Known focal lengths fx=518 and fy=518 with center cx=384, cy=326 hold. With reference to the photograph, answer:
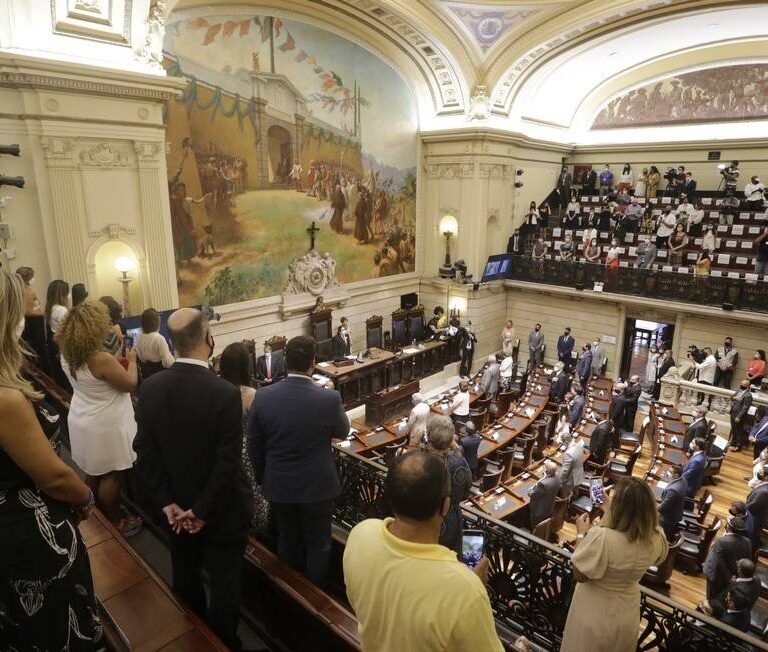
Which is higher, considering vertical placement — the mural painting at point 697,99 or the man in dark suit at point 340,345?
the mural painting at point 697,99

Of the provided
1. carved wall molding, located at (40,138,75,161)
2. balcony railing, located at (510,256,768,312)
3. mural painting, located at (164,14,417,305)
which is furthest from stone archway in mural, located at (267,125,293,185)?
balcony railing, located at (510,256,768,312)

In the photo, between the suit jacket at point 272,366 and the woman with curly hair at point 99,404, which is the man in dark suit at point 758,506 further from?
the suit jacket at point 272,366

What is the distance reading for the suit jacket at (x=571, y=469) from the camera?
7.34m

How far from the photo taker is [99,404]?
300cm

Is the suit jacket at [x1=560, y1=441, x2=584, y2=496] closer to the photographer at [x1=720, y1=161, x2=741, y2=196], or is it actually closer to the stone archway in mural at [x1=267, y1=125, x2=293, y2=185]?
the stone archway in mural at [x1=267, y1=125, x2=293, y2=185]

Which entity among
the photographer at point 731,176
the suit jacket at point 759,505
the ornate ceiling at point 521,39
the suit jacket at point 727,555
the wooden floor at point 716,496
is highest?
the ornate ceiling at point 521,39

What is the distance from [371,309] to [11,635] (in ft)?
46.6

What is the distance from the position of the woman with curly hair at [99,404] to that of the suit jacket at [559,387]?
10.6m

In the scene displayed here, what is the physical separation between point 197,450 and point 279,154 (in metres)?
11.2

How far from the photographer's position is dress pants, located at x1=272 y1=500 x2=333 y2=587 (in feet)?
9.73

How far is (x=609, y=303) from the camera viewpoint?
1543cm

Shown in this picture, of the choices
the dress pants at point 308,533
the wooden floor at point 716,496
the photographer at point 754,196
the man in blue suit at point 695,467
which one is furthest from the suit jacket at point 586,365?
the dress pants at point 308,533

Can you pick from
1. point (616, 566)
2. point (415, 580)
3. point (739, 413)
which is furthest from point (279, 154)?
point (415, 580)

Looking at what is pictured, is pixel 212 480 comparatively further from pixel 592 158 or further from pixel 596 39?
pixel 592 158
